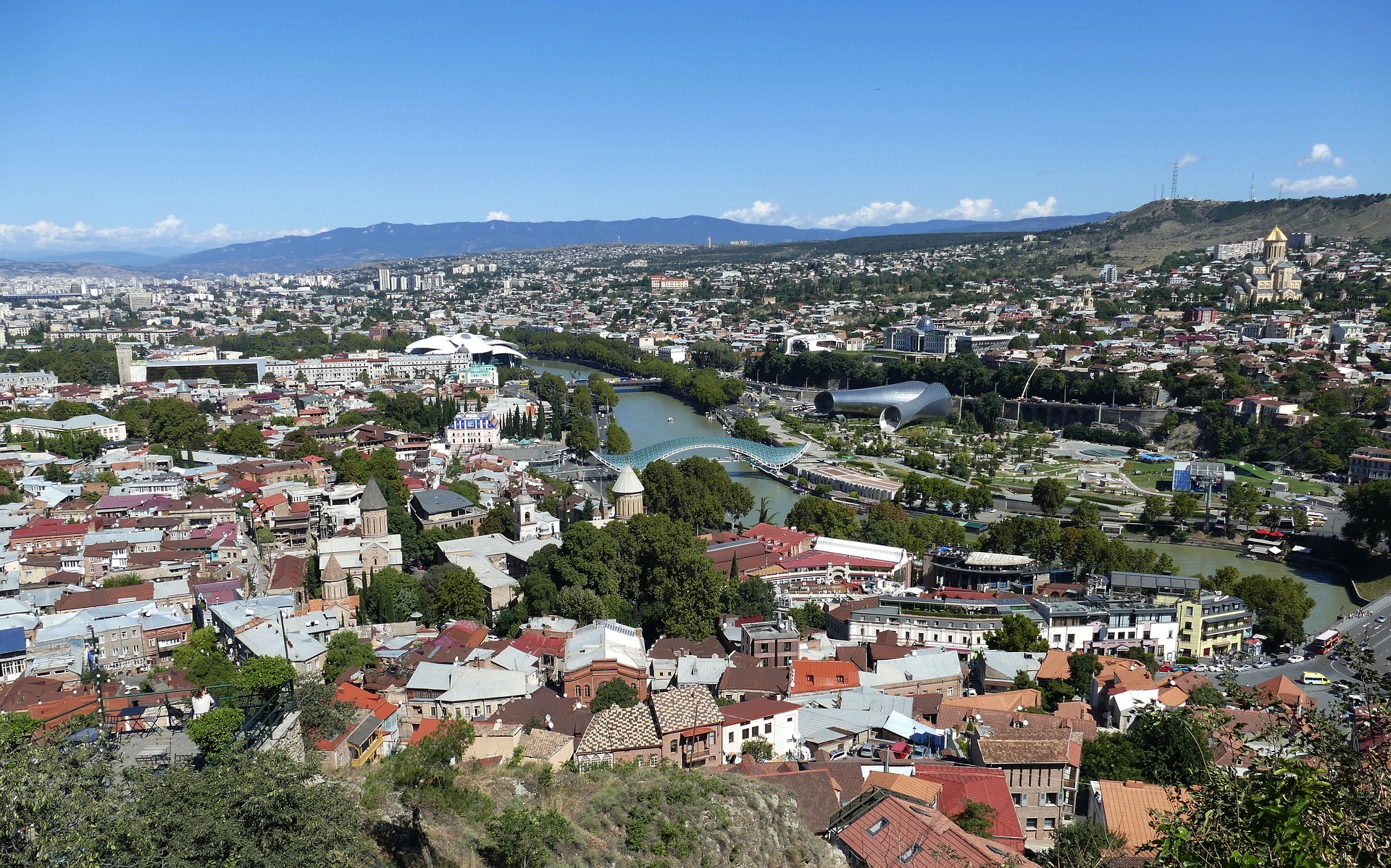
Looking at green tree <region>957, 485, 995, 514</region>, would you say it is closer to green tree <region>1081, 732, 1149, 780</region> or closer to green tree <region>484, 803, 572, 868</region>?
green tree <region>1081, 732, 1149, 780</region>

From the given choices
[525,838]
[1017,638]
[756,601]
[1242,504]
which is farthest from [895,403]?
[525,838]

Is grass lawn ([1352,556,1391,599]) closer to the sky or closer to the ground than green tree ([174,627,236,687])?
closer to the ground

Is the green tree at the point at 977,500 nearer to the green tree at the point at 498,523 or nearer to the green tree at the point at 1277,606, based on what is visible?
the green tree at the point at 1277,606

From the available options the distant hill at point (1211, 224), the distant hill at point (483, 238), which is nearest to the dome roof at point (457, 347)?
the distant hill at point (1211, 224)

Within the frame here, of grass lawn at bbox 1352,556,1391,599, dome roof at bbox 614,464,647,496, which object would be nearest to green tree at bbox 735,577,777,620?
dome roof at bbox 614,464,647,496

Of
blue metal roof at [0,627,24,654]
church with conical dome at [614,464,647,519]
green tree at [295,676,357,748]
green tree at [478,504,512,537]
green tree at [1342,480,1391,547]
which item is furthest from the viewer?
church with conical dome at [614,464,647,519]

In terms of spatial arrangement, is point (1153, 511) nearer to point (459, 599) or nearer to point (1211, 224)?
point (459, 599)

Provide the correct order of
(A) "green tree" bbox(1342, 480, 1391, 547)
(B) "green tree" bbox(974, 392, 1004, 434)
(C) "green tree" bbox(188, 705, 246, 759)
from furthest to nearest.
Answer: (B) "green tree" bbox(974, 392, 1004, 434), (A) "green tree" bbox(1342, 480, 1391, 547), (C) "green tree" bbox(188, 705, 246, 759)

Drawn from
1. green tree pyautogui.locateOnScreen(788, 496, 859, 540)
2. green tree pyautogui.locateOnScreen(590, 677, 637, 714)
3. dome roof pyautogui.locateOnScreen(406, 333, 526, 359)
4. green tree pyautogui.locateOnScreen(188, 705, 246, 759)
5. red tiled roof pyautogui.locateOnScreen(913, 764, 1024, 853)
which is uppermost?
dome roof pyautogui.locateOnScreen(406, 333, 526, 359)
